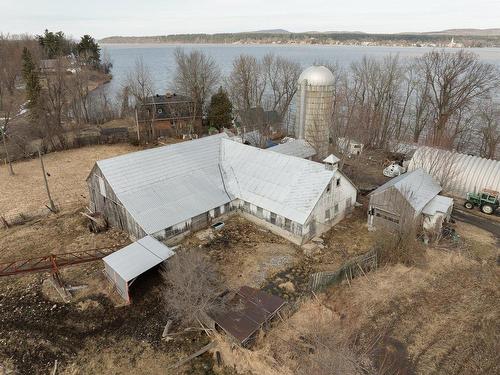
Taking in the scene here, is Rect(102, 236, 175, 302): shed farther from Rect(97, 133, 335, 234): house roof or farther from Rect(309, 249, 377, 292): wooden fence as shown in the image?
Rect(309, 249, 377, 292): wooden fence

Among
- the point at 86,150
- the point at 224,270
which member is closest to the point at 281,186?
the point at 224,270

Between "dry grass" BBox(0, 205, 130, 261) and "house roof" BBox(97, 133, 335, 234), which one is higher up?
"house roof" BBox(97, 133, 335, 234)

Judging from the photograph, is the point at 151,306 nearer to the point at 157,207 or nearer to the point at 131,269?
the point at 131,269

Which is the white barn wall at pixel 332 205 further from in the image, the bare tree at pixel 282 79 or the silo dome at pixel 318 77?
the bare tree at pixel 282 79

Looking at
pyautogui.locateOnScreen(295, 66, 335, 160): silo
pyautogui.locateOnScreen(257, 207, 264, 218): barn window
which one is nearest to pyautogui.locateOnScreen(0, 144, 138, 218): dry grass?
pyautogui.locateOnScreen(257, 207, 264, 218): barn window

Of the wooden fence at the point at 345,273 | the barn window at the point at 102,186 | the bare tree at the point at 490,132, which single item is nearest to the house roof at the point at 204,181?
the barn window at the point at 102,186

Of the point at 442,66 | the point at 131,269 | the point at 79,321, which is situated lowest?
the point at 79,321

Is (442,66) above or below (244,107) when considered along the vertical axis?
above
